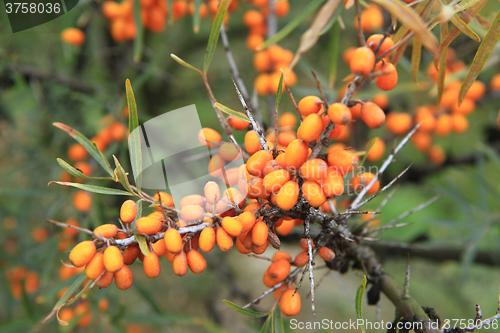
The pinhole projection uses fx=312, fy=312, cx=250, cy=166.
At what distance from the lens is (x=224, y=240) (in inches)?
17.8

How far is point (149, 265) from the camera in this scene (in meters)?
0.45

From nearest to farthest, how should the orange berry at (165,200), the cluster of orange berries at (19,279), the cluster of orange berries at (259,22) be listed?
the orange berry at (165,200)
the cluster of orange berries at (259,22)
the cluster of orange berries at (19,279)

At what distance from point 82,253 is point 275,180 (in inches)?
11.4

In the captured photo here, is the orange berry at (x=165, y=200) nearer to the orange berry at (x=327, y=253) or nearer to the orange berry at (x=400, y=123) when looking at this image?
the orange berry at (x=327, y=253)

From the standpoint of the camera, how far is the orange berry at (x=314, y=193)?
43cm

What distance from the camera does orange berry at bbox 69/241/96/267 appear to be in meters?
0.43

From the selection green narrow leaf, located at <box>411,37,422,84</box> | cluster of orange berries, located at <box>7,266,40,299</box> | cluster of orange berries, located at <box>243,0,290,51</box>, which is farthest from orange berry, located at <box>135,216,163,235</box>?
cluster of orange berries, located at <box>7,266,40,299</box>

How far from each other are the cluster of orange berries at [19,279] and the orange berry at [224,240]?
57.1 inches

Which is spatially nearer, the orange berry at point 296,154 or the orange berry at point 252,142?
the orange berry at point 296,154

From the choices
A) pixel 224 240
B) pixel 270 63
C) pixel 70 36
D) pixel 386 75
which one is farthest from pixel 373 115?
pixel 70 36

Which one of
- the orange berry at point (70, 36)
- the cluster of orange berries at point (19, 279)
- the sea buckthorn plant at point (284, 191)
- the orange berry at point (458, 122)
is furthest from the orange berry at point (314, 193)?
the cluster of orange berries at point (19, 279)

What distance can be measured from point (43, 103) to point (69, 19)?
1.20ft

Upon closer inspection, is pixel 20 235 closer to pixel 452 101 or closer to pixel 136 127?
pixel 136 127

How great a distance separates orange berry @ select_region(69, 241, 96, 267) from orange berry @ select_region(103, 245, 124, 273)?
0.10 ft
